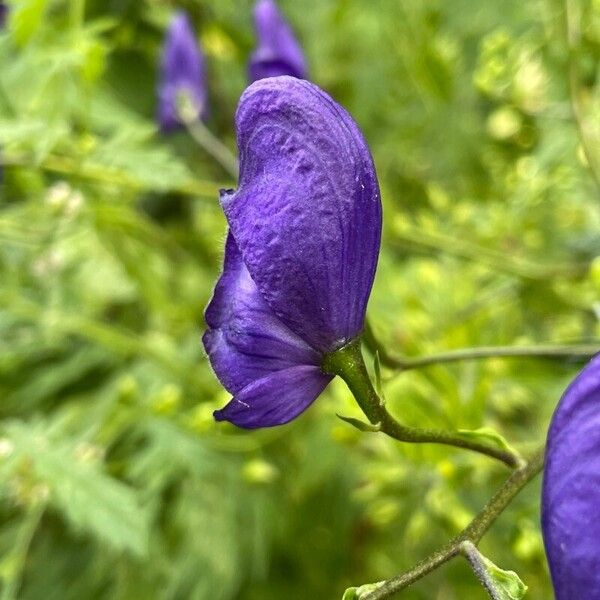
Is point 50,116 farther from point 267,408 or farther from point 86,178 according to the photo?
point 267,408

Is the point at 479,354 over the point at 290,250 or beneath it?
beneath

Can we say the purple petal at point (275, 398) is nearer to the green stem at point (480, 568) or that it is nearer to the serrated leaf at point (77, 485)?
the green stem at point (480, 568)

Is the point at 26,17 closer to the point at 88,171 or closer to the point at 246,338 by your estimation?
the point at 88,171

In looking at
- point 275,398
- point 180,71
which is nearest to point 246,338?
point 275,398

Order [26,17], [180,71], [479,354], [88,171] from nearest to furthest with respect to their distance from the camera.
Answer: [479,354]
[26,17]
[88,171]
[180,71]

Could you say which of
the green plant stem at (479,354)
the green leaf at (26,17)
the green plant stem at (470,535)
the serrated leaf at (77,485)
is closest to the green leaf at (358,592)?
the green plant stem at (470,535)

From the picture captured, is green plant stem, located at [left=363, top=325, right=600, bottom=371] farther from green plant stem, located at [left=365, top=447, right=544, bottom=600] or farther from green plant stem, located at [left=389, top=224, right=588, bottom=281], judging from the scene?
green plant stem, located at [left=389, top=224, right=588, bottom=281]
